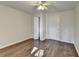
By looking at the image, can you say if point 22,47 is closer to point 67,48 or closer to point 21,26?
point 21,26

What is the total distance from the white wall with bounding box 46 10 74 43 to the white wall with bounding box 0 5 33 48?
0.49 meters

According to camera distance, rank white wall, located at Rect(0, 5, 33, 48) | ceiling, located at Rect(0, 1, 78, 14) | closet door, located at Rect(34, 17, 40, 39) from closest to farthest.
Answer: ceiling, located at Rect(0, 1, 78, 14)
closet door, located at Rect(34, 17, 40, 39)
white wall, located at Rect(0, 5, 33, 48)

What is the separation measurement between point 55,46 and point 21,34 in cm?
100

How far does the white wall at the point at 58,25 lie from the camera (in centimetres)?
251

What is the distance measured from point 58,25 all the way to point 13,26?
1.30 metres

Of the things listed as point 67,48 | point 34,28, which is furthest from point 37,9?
point 67,48

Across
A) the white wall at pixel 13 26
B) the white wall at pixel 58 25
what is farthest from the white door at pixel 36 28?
the white wall at pixel 58 25

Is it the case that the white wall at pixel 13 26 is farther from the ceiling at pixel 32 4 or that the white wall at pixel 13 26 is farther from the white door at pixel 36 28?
the ceiling at pixel 32 4

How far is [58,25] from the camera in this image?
104 inches

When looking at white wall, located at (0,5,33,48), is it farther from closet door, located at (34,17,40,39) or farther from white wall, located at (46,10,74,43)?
white wall, located at (46,10,74,43)

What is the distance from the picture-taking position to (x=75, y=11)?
263cm

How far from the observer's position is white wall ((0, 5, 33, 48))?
98.6 inches

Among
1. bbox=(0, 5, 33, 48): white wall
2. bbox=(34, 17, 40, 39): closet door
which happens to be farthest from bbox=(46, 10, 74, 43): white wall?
bbox=(0, 5, 33, 48): white wall

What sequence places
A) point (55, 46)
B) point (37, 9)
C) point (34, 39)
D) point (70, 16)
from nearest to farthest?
1. point (37, 9)
2. point (34, 39)
3. point (55, 46)
4. point (70, 16)
